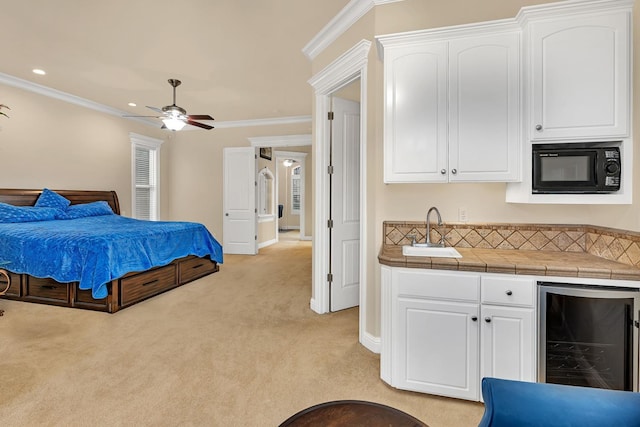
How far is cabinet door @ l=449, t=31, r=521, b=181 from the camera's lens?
1984 millimetres

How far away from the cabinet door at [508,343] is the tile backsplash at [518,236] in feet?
2.25

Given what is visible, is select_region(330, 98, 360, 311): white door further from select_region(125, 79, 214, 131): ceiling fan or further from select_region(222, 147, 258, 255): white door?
select_region(222, 147, 258, 255): white door

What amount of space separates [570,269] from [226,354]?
2318mm

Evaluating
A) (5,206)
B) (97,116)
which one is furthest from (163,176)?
(5,206)

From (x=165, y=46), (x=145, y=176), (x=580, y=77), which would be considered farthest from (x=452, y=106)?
(x=145, y=176)

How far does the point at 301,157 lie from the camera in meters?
9.76

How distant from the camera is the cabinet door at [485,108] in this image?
1984mm

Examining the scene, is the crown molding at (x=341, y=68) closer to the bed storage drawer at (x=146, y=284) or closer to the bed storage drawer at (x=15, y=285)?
the bed storage drawer at (x=146, y=284)

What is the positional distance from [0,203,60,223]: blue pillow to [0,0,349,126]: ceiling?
1.80 m

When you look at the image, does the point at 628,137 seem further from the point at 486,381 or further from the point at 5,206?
the point at 5,206

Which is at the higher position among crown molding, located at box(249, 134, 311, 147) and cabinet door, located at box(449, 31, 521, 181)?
crown molding, located at box(249, 134, 311, 147)

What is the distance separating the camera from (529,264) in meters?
1.74

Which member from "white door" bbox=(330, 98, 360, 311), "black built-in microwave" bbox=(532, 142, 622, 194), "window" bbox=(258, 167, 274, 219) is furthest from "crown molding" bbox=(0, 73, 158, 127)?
"black built-in microwave" bbox=(532, 142, 622, 194)

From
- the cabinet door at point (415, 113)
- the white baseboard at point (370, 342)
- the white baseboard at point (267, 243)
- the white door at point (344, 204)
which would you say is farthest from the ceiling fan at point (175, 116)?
the white baseboard at point (267, 243)
